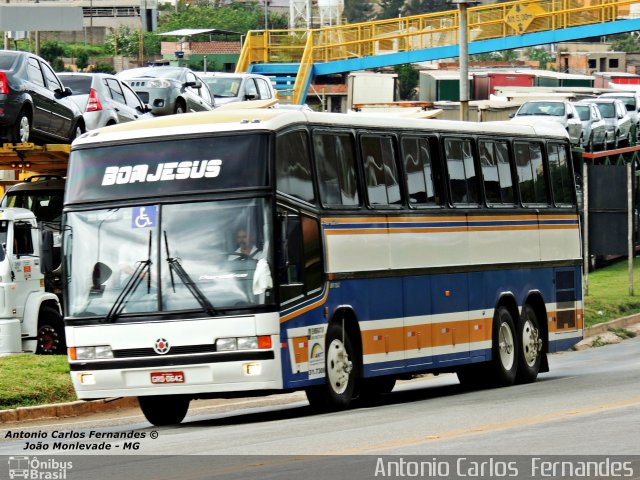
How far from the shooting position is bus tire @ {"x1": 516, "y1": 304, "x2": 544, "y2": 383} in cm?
2156

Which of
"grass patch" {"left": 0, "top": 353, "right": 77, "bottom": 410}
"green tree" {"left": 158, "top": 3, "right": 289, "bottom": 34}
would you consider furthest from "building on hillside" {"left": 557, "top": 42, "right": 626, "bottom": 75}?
"grass patch" {"left": 0, "top": 353, "right": 77, "bottom": 410}

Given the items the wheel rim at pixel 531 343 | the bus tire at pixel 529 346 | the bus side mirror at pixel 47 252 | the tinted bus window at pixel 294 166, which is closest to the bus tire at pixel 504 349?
the bus tire at pixel 529 346

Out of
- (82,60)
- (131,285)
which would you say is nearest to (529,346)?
(131,285)

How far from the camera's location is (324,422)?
15023 mm

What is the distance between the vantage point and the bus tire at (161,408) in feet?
A: 56.0

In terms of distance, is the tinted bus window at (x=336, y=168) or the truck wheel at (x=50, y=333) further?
the truck wheel at (x=50, y=333)

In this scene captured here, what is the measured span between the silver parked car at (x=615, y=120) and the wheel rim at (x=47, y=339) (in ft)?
87.6

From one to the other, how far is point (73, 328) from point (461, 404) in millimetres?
4289

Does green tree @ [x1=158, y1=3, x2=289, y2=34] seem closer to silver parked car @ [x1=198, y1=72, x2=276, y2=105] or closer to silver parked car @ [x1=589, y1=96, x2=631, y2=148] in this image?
silver parked car @ [x1=589, y1=96, x2=631, y2=148]

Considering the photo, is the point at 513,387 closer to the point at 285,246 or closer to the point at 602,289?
the point at 285,246

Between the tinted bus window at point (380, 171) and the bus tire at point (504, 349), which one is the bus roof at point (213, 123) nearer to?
the tinted bus window at point (380, 171)

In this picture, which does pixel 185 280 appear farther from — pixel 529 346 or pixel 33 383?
pixel 529 346

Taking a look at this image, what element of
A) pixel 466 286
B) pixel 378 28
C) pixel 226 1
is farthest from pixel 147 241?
pixel 226 1

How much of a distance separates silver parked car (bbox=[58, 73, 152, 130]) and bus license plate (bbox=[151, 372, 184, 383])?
43.0 ft
